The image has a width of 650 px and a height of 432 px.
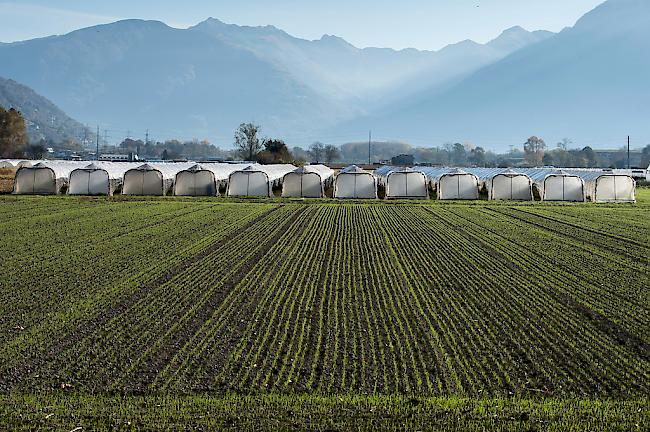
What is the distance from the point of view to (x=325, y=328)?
13.4m

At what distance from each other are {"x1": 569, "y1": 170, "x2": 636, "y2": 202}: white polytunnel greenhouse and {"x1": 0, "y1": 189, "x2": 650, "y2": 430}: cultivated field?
965 inches

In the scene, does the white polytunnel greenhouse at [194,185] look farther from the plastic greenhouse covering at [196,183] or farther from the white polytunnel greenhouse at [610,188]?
the white polytunnel greenhouse at [610,188]

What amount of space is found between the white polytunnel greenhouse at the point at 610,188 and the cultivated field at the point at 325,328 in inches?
965

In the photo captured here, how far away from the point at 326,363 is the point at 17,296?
786 centimetres

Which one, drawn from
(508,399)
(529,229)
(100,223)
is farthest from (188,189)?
(508,399)

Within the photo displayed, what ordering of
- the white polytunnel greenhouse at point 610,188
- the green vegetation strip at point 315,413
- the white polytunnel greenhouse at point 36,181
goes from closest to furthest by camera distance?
the green vegetation strip at point 315,413
the white polytunnel greenhouse at point 36,181
the white polytunnel greenhouse at point 610,188

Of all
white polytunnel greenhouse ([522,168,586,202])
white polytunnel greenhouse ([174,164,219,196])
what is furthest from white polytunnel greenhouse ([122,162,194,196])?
white polytunnel greenhouse ([522,168,586,202])

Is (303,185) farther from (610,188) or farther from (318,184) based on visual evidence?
(610,188)

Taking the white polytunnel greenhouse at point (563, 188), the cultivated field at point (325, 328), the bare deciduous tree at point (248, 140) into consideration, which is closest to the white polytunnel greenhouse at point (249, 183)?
the white polytunnel greenhouse at point (563, 188)

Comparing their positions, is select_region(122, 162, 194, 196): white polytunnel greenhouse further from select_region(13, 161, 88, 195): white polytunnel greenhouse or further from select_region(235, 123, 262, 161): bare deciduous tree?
select_region(235, 123, 262, 161): bare deciduous tree

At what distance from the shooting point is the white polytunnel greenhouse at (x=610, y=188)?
49750 mm

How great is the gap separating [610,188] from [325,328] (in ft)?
136

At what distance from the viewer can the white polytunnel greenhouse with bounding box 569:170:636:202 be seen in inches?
1959

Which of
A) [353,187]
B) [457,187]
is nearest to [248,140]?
[353,187]
